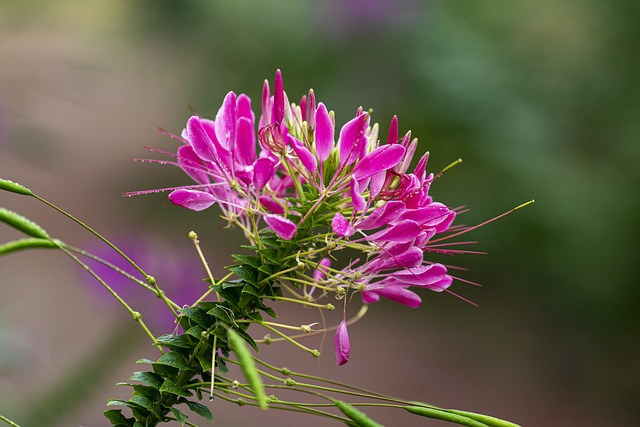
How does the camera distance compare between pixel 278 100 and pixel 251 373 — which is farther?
pixel 278 100

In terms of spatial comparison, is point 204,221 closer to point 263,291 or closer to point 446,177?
point 446,177

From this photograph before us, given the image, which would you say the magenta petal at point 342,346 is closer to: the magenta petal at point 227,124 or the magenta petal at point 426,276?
the magenta petal at point 426,276

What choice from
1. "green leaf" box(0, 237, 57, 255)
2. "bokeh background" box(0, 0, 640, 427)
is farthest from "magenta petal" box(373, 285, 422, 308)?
"bokeh background" box(0, 0, 640, 427)

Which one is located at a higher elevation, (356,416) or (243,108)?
(243,108)

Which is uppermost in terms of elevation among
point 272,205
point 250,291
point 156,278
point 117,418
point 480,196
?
point 480,196

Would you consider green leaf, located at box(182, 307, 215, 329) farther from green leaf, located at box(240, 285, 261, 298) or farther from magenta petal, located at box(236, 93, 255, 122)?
magenta petal, located at box(236, 93, 255, 122)

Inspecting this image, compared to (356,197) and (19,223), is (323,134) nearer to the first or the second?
(356,197)

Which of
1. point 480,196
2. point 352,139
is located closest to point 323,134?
point 352,139

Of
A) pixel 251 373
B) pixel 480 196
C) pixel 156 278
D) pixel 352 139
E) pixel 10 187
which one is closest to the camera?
pixel 251 373
